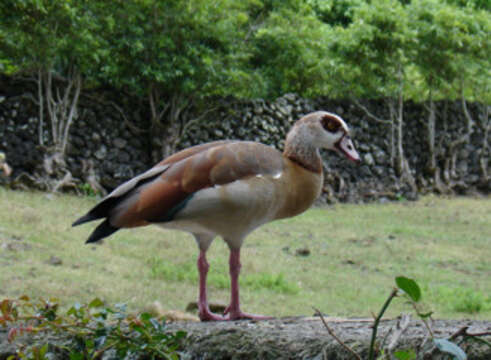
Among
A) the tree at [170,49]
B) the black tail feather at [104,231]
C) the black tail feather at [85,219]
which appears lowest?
the black tail feather at [104,231]

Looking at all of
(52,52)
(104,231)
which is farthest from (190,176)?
(52,52)

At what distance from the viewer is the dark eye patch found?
7.89 ft

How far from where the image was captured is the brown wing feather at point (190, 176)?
2047mm

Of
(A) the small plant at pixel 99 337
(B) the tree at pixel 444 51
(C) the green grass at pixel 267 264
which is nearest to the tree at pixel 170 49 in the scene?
(C) the green grass at pixel 267 264

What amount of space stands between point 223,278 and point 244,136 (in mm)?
6586

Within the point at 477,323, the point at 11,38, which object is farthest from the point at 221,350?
the point at 11,38

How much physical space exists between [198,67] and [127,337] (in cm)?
890

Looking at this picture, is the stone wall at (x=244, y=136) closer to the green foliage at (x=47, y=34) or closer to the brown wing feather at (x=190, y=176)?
the green foliage at (x=47, y=34)

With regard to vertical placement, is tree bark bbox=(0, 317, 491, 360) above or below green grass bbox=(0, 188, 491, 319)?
above

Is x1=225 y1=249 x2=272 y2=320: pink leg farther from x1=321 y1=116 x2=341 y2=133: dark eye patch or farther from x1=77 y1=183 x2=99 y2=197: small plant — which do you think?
x1=77 y1=183 x2=99 y2=197: small plant

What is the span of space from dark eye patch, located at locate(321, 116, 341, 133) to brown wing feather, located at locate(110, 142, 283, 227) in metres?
0.25

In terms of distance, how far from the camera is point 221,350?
1.50 m

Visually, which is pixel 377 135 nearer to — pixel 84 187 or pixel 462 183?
pixel 462 183

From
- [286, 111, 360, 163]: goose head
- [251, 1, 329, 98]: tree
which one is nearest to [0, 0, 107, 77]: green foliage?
[251, 1, 329, 98]: tree
